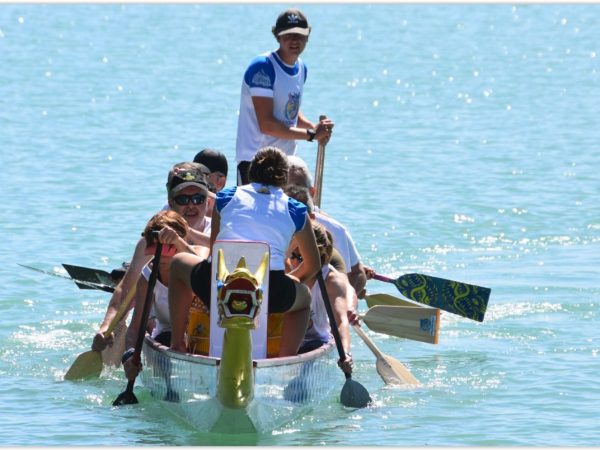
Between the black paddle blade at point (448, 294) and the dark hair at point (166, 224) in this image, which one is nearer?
the dark hair at point (166, 224)

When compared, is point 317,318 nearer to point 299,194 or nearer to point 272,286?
point 299,194

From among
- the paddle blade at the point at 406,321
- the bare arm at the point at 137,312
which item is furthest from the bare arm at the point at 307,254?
the paddle blade at the point at 406,321

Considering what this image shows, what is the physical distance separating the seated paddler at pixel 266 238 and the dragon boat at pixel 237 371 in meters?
0.16

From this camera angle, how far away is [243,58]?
34.0 m

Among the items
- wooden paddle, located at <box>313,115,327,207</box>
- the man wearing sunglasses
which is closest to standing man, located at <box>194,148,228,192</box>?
wooden paddle, located at <box>313,115,327,207</box>

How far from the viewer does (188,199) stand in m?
10.1

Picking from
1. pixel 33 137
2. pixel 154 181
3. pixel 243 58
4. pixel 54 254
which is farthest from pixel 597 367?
pixel 243 58

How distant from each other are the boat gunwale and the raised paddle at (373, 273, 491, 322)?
2143 mm

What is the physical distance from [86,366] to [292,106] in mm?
2636

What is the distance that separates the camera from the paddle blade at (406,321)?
11.2 metres

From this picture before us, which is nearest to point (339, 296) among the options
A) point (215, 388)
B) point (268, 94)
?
point (215, 388)

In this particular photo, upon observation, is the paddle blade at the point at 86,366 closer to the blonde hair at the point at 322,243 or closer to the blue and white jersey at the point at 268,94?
the blonde hair at the point at 322,243

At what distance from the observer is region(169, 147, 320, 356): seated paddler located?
8.95 m

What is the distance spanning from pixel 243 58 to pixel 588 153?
1351cm
